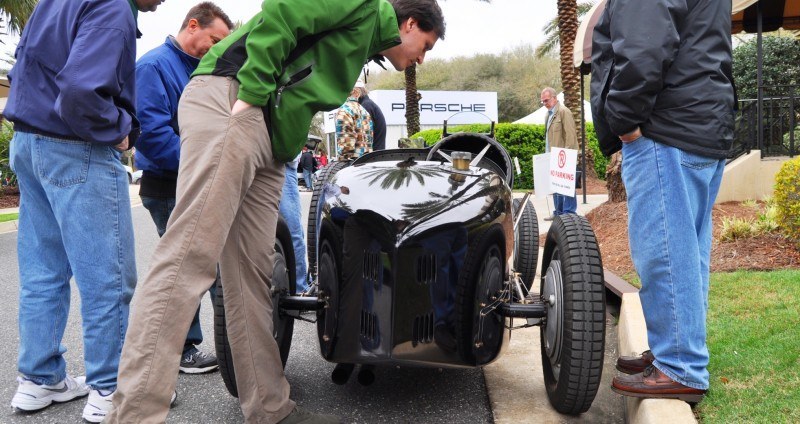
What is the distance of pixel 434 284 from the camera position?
8.39 ft

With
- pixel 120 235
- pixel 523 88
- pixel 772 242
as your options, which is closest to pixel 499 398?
pixel 120 235

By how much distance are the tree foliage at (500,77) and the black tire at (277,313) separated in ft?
156

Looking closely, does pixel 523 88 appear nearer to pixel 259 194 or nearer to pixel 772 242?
pixel 772 242

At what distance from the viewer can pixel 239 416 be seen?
2971 millimetres

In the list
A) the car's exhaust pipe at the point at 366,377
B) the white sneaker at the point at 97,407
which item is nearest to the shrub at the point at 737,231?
the car's exhaust pipe at the point at 366,377

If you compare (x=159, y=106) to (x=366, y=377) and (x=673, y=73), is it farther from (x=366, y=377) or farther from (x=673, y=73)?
(x=673, y=73)

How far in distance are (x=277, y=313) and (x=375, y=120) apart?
445 centimetres

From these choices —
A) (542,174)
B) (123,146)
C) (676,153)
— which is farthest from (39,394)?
(542,174)

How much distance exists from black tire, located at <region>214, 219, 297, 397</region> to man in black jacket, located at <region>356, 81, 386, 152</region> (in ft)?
12.7

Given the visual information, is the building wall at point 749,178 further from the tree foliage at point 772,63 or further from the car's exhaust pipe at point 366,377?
the car's exhaust pipe at point 366,377

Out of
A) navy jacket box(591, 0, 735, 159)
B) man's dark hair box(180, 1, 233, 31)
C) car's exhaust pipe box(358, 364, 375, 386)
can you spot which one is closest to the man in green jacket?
car's exhaust pipe box(358, 364, 375, 386)

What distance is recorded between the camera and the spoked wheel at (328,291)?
2.69m

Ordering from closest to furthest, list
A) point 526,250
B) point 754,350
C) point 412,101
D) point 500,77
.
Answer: point 754,350 < point 526,250 < point 412,101 < point 500,77

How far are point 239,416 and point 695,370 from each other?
1.93m
